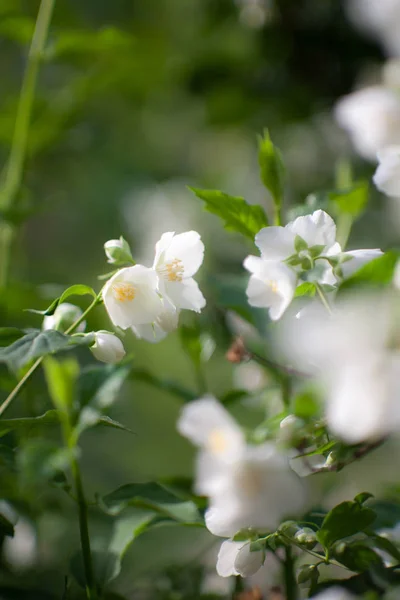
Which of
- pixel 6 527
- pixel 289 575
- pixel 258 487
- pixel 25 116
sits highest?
pixel 25 116

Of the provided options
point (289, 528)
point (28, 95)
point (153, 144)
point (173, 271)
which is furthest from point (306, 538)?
point (153, 144)

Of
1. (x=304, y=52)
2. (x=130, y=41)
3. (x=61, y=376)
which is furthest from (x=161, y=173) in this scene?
(x=61, y=376)

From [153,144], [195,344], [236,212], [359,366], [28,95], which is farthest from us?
[153,144]

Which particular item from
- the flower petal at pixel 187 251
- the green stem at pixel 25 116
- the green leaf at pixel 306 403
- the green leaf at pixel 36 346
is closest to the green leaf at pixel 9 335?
the green leaf at pixel 36 346

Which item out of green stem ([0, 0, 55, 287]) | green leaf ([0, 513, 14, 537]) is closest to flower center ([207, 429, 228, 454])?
green leaf ([0, 513, 14, 537])

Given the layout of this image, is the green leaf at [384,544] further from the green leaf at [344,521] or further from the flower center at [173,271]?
the flower center at [173,271]

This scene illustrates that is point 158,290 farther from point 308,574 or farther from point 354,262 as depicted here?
point 308,574

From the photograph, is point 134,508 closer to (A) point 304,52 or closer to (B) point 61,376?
(B) point 61,376

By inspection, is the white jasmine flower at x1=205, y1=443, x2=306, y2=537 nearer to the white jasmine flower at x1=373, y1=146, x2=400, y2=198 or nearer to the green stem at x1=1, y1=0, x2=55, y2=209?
the white jasmine flower at x1=373, y1=146, x2=400, y2=198
